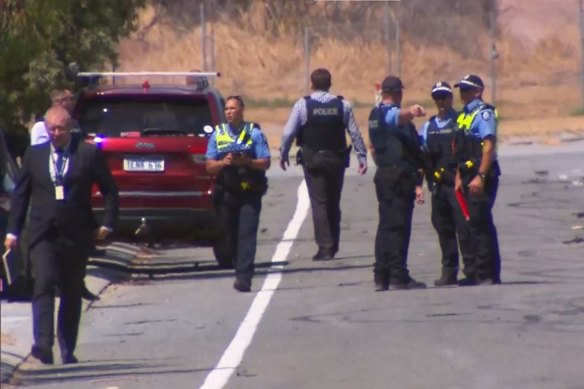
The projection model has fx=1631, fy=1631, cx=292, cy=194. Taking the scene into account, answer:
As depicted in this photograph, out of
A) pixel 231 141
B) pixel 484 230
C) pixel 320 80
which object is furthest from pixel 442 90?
pixel 320 80

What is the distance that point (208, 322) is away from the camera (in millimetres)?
12906

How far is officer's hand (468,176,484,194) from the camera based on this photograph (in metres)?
13.9

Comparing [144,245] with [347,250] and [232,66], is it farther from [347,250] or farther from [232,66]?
[232,66]

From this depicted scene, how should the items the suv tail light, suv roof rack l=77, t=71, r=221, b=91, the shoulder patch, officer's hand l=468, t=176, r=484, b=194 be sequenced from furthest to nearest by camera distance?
suv roof rack l=77, t=71, r=221, b=91 → the shoulder patch → the suv tail light → officer's hand l=468, t=176, r=484, b=194

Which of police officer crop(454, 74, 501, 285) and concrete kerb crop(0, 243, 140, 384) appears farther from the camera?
police officer crop(454, 74, 501, 285)

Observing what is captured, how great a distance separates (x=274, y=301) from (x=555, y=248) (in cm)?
449

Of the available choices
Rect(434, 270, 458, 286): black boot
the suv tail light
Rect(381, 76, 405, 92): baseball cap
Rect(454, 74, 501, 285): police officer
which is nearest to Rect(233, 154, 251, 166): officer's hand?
the suv tail light

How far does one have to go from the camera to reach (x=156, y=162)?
52.1 feet

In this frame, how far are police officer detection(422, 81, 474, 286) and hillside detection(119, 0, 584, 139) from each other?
976 inches

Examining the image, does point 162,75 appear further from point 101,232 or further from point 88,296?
point 101,232

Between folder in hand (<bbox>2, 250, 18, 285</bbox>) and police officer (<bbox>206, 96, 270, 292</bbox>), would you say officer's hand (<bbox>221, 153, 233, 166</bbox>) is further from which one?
folder in hand (<bbox>2, 250, 18, 285</bbox>)

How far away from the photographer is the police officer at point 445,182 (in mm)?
14219

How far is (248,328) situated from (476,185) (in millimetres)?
2643

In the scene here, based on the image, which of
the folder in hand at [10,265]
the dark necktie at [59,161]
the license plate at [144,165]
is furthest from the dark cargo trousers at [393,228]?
the folder in hand at [10,265]
